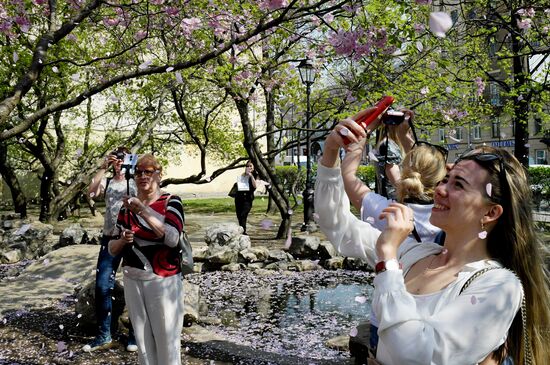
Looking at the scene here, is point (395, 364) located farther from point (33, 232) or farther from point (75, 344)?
point (33, 232)

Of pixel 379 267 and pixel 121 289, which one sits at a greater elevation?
pixel 379 267

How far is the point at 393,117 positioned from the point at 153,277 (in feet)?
7.51

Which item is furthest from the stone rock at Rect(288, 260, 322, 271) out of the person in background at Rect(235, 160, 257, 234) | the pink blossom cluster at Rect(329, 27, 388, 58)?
the pink blossom cluster at Rect(329, 27, 388, 58)

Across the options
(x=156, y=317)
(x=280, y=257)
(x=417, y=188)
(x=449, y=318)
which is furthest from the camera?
(x=280, y=257)

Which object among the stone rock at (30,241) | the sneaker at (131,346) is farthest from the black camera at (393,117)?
the stone rock at (30,241)

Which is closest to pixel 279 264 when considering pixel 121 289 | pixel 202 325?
pixel 202 325

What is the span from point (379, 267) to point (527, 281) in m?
0.53

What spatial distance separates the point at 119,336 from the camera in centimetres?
602

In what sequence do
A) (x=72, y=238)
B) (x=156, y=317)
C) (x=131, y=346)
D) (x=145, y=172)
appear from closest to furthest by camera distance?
1. (x=156, y=317)
2. (x=145, y=172)
3. (x=131, y=346)
4. (x=72, y=238)

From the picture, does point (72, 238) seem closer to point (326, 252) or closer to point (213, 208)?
point (326, 252)

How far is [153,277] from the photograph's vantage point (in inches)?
159

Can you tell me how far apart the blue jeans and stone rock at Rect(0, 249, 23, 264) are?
6.36 meters

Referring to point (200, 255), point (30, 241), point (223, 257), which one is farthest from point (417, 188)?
point (30, 241)

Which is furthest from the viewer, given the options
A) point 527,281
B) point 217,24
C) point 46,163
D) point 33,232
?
point 46,163
